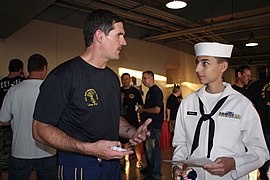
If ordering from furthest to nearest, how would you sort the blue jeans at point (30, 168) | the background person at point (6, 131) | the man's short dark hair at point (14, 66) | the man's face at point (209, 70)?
the man's short dark hair at point (14, 66)
the background person at point (6, 131)
the blue jeans at point (30, 168)
the man's face at point (209, 70)

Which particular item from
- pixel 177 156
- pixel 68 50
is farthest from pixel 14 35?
pixel 177 156

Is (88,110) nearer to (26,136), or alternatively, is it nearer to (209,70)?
(209,70)

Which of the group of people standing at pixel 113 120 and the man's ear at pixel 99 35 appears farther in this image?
the man's ear at pixel 99 35

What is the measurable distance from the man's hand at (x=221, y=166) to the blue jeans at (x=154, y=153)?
9.61 feet

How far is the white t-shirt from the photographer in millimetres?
2645

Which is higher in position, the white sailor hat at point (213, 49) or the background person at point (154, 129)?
the white sailor hat at point (213, 49)

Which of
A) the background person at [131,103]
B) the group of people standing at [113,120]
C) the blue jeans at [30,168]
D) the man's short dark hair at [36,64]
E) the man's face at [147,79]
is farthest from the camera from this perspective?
the background person at [131,103]

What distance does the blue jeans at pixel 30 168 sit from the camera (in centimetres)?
261

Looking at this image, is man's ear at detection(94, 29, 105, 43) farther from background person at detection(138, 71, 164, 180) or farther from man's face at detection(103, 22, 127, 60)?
background person at detection(138, 71, 164, 180)

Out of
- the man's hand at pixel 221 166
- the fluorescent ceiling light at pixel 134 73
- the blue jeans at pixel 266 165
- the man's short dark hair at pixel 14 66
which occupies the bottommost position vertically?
the blue jeans at pixel 266 165

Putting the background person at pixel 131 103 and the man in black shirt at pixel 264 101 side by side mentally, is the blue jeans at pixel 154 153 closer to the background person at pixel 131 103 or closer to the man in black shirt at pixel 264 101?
the background person at pixel 131 103

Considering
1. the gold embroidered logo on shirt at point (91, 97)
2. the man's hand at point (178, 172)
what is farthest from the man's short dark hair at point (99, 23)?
the man's hand at point (178, 172)

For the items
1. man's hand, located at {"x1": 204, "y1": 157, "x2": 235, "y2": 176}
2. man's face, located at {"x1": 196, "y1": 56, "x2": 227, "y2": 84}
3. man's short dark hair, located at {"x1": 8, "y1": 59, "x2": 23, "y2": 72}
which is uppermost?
man's short dark hair, located at {"x1": 8, "y1": 59, "x2": 23, "y2": 72}

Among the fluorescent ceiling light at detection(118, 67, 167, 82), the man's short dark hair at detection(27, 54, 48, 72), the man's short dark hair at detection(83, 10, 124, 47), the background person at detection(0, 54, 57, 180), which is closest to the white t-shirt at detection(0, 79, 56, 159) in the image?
the background person at detection(0, 54, 57, 180)
